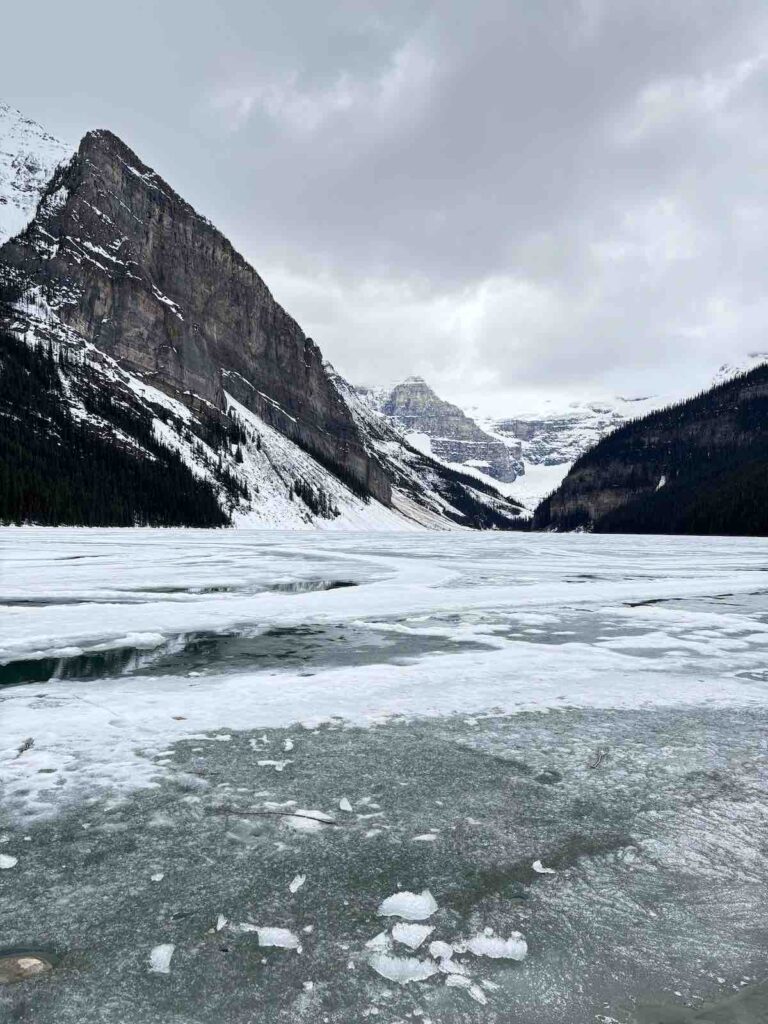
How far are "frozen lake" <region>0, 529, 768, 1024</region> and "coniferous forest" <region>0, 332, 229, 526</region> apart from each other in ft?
264

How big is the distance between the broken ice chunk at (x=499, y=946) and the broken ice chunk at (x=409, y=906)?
23cm

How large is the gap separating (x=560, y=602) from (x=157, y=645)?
26.9 ft

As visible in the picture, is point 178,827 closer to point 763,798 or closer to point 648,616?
point 763,798

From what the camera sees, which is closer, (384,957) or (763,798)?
(384,957)

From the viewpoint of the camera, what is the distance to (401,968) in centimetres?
218

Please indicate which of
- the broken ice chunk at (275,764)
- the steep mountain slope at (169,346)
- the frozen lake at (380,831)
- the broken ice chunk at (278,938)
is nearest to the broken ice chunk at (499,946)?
the frozen lake at (380,831)

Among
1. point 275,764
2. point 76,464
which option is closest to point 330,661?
point 275,764

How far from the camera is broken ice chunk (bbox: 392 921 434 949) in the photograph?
7.65 ft

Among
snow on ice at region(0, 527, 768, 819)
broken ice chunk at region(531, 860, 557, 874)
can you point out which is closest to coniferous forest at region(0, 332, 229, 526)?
snow on ice at region(0, 527, 768, 819)

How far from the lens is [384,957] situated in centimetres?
224

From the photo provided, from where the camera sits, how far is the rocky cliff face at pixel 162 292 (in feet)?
468

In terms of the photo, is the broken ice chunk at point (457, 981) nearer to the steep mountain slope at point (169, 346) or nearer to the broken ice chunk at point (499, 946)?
the broken ice chunk at point (499, 946)

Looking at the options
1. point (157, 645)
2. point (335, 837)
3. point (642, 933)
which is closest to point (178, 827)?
point (335, 837)

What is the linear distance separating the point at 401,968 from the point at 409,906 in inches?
14.7
